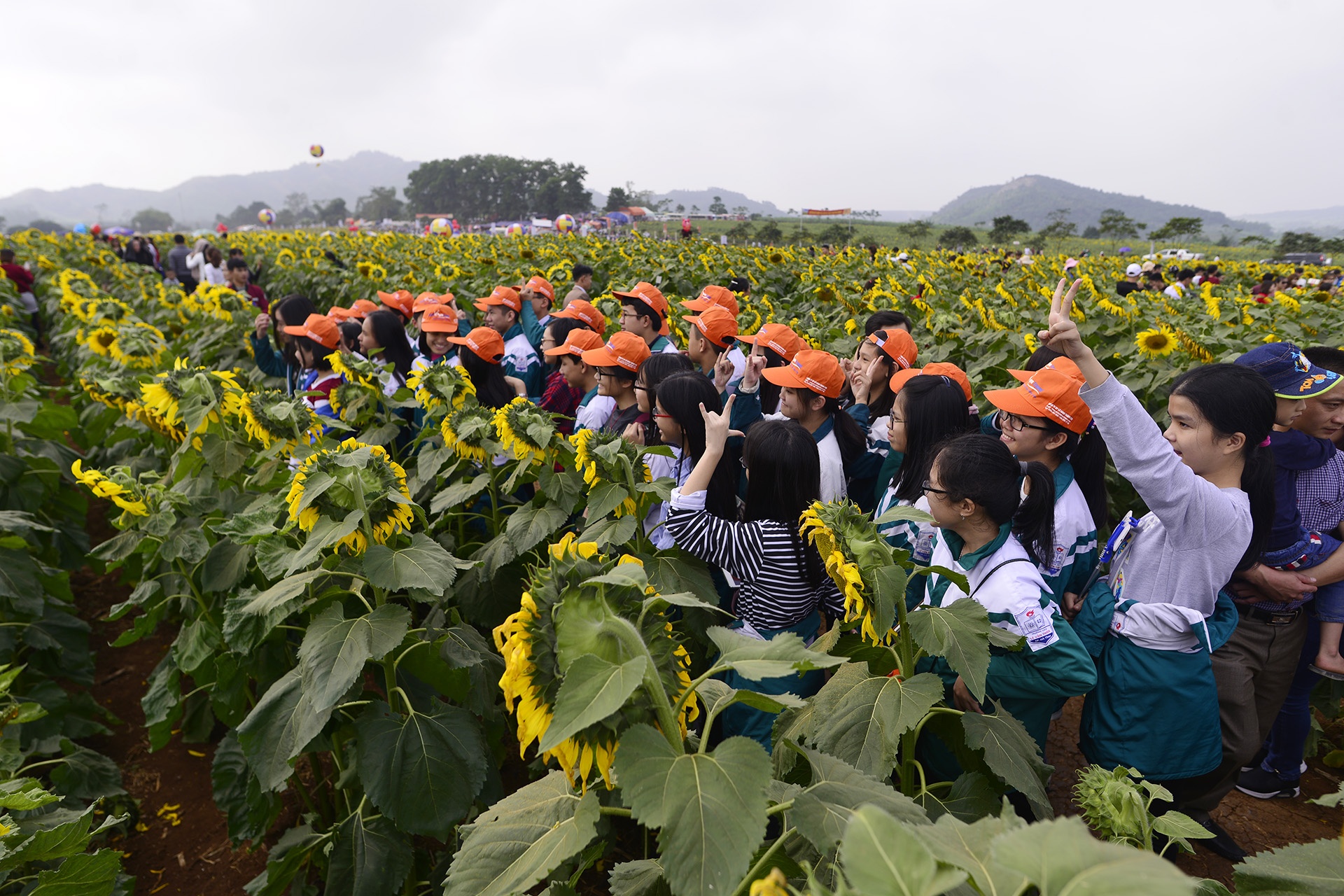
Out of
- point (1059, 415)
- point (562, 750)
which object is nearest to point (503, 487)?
point (562, 750)

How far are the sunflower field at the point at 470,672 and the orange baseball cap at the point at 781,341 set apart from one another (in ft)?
5.52

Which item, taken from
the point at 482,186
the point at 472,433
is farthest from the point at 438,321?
the point at 482,186

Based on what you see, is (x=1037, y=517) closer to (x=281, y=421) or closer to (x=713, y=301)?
(x=281, y=421)

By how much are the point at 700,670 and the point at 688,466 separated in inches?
39.3

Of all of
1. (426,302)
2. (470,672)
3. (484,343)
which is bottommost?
(470,672)

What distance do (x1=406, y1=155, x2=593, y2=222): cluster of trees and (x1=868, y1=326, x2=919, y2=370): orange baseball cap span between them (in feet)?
294

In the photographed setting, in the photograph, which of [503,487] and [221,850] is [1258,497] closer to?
[503,487]

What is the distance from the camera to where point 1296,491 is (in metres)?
3.05

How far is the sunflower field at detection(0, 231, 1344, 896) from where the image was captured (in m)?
0.96

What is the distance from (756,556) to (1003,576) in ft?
2.72

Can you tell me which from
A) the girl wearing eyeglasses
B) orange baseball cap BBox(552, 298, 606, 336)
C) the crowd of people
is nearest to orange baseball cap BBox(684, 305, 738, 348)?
orange baseball cap BBox(552, 298, 606, 336)

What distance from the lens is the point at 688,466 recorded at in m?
3.39

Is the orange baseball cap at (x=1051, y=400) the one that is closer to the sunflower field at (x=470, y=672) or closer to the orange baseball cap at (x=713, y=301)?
the sunflower field at (x=470, y=672)

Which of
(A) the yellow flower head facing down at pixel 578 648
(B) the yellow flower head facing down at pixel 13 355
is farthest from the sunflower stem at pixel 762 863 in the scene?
(B) the yellow flower head facing down at pixel 13 355
